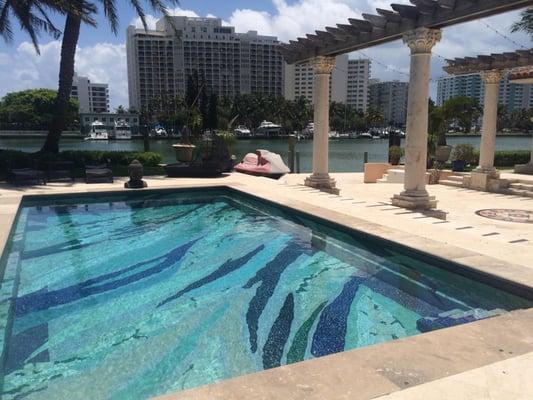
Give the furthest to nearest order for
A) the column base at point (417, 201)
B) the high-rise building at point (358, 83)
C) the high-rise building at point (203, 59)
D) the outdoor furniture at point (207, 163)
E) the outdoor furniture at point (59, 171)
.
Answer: the high-rise building at point (358, 83)
the high-rise building at point (203, 59)
the outdoor furniture at point (207, 163)
the outdoor furniture at point (59, 171)
the column base at point (417, 201)

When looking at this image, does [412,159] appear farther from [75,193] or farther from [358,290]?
[75,193]

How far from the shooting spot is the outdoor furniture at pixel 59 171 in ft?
51.7

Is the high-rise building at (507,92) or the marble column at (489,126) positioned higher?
the high-rise building at (507,92)

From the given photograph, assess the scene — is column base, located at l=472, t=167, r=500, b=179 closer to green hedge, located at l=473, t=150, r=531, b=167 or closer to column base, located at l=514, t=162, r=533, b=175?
column base, located at l=514, t=162, r=533, b=175

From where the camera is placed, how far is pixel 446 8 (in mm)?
9805

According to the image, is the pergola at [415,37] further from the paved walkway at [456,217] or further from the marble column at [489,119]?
the marble column at [489,119]

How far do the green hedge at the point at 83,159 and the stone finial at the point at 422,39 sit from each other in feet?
36.9

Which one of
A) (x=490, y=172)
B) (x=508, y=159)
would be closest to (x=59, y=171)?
(x=490, y=172)

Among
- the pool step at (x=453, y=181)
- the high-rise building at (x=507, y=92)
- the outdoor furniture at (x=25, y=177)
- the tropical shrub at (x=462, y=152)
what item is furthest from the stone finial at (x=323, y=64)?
the high-rise building at (x=507, y=92)

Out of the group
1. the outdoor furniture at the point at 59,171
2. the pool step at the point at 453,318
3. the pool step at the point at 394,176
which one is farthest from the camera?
the pool step at the point at 394,176

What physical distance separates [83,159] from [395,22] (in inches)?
505

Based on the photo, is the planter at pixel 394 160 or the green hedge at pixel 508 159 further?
the green hedge at pixel 508 159

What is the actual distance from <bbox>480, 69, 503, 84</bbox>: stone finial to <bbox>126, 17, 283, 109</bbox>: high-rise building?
117m

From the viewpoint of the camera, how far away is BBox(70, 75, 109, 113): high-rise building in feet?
585
